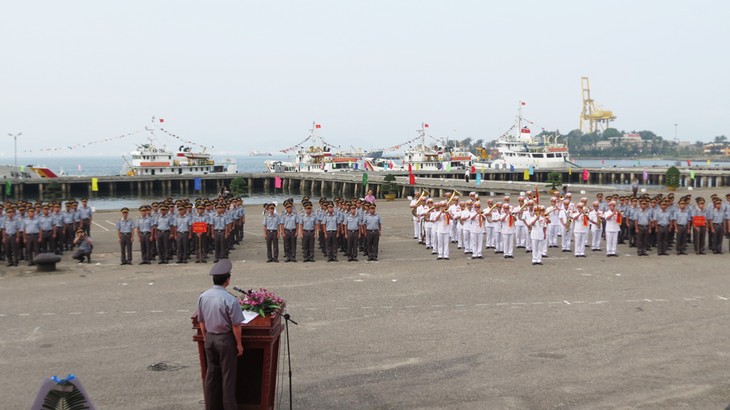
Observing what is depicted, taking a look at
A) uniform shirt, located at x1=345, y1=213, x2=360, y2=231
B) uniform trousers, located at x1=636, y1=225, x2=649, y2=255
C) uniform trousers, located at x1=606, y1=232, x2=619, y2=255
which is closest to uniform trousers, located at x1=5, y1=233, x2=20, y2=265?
uniform shirt, located at x1=345, y1=213, x2=360, y2=231

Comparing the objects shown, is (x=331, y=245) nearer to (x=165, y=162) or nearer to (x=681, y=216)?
(x=681, y=216)

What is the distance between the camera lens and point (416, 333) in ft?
35.8

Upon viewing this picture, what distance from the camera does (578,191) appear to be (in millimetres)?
47594

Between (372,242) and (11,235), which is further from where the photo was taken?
(372,242)

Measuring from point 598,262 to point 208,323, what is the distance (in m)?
14.1

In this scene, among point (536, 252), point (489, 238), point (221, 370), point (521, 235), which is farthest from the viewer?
point (489, 238)

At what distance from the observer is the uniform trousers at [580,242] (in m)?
19.7

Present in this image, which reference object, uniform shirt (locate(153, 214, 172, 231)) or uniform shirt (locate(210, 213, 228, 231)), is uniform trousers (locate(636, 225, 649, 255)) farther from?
uniform shirt (locate(153, 214, 172, 231))

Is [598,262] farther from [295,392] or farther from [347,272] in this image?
[295,392]

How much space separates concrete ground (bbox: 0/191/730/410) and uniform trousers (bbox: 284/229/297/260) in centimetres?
87

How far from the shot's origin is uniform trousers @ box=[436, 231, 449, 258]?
19.2 m

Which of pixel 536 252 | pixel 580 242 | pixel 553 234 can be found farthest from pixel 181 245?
pixel 553 234

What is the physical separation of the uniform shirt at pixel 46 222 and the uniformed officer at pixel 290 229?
638 centimetres

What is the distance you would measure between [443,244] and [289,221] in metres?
4.28
